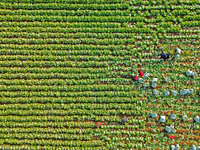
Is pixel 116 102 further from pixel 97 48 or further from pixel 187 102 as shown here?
pixel 187 102

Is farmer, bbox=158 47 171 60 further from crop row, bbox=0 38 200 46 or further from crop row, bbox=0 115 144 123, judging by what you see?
crop row, bbox=0 115 144 123

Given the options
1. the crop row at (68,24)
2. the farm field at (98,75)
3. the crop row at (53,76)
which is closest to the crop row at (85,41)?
the farm field at (98,75)

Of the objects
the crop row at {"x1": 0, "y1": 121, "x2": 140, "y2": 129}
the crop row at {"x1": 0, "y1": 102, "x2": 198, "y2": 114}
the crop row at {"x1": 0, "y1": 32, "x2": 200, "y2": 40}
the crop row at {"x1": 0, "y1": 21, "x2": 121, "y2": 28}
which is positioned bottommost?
the crop row at {"x1": 0, "y1": 121, "x2": 140, "y2": 129}

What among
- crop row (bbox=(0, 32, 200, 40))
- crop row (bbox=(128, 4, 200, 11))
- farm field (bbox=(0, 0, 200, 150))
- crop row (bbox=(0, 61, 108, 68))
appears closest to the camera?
farm field (bbox=(0, 0, 200, 150))

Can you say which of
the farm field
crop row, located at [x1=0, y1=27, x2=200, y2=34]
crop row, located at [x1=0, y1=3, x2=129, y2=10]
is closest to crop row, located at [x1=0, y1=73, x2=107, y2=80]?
the farm field

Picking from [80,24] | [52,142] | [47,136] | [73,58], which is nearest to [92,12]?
[80,24]

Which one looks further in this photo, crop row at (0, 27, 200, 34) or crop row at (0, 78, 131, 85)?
crop row at (0, 27, 200, 34)

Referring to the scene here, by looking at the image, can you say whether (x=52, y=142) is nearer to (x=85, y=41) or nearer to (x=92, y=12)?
(x=85, y=41)

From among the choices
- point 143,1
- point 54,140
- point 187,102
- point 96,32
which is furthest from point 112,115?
point 143,1

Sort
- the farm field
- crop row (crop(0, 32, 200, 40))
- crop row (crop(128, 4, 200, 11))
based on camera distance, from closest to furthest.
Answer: the farm field < crop row (crop(0, 32, 200, 40)) < crop row (crop(128, 4, 200, 11))
